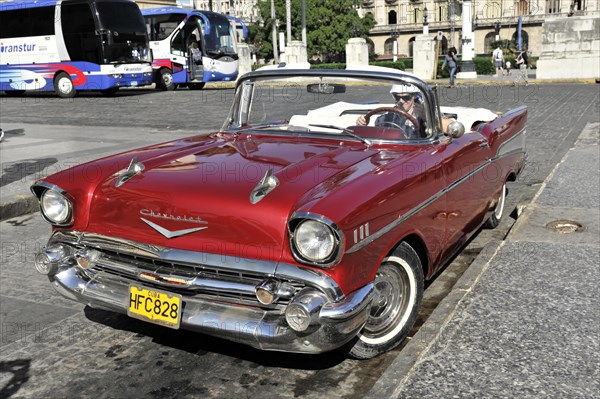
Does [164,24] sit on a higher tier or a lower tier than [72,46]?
higher

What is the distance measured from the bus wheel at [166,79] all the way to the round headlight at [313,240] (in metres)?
26.0

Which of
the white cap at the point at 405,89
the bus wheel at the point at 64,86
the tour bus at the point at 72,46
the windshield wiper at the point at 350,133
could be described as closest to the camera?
the windshield wiper at the point at 350,133

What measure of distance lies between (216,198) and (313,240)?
58 centimetres

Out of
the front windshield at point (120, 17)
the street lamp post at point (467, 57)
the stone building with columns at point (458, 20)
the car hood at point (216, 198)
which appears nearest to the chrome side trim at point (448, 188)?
the car hood at point (216, 198)

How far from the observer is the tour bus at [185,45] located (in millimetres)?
27219

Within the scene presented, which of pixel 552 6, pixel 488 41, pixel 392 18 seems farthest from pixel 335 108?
pixel 392 18

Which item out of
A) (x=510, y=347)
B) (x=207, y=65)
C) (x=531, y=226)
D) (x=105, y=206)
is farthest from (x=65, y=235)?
(x=207, y=65)

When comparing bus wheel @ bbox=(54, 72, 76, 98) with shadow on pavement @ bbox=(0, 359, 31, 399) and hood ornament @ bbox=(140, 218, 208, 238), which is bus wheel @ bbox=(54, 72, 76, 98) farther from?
hood ornament @ bbox=(140, 218, 208, 238)

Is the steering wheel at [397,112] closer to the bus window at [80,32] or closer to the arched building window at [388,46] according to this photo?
the bus window at [80,32]

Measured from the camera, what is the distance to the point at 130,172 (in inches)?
145

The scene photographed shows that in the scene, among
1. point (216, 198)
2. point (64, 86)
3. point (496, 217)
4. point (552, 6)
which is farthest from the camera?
point (552, 6)

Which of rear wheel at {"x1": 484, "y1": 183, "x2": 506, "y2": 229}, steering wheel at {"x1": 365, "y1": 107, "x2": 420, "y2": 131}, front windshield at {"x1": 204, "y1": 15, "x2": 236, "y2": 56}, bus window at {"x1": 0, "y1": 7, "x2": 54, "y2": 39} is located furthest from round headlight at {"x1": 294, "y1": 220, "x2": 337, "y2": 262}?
front windshield at {"x1": 204, "y1": 15, "x2": 236, "y2": 56}

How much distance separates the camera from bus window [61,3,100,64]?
22.7 meters

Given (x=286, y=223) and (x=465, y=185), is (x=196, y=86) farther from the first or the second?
(x=286, y=223)
